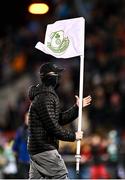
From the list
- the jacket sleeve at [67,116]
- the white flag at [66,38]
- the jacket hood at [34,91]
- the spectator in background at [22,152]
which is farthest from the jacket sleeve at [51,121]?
the spectator in background at [22,152]

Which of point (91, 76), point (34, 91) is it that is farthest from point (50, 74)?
point (91, 76)

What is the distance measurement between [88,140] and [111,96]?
1.68m

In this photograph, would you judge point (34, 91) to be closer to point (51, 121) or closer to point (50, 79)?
point (50, 79)

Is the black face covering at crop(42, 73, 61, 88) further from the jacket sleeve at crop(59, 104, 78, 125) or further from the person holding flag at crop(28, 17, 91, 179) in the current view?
the jacket sleeve at crop(59, 104, 78, 125)

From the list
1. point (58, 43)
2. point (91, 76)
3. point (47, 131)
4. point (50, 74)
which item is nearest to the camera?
point (47, 131)

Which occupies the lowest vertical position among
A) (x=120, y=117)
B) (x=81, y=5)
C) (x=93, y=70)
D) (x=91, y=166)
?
(x=91, y=166)

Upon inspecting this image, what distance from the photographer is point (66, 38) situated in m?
10.0

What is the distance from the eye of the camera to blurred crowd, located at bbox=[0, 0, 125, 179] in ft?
51.3

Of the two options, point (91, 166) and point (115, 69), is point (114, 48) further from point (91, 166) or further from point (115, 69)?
point (91, 166)

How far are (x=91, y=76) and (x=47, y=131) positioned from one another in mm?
9613

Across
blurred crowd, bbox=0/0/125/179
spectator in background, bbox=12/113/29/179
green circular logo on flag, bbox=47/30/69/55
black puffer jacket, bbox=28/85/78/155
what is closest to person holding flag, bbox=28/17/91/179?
black puffer jacket, bbox=28/85/78/155

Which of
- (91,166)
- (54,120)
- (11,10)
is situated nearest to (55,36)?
(54,120)

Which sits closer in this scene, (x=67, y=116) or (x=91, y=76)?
(x=67, y=116)

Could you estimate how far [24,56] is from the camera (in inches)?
793
